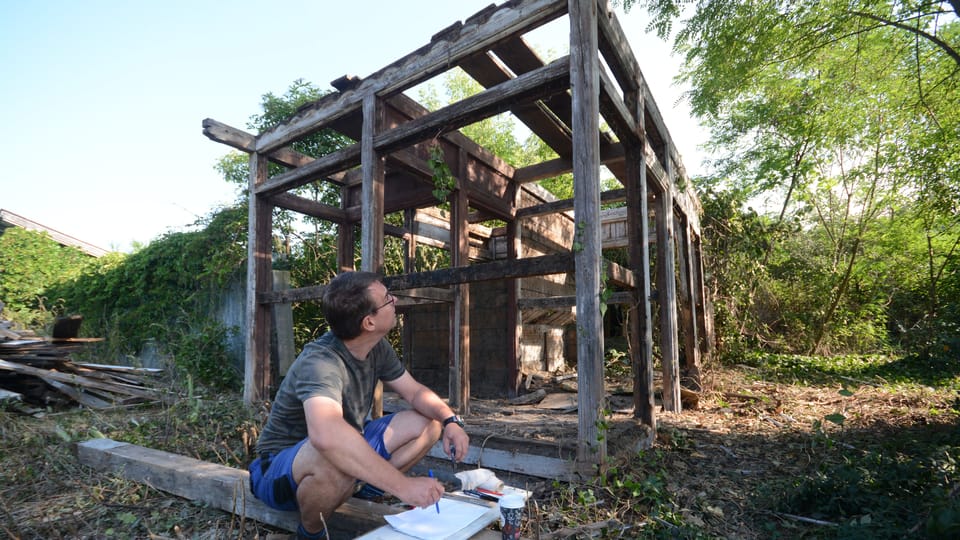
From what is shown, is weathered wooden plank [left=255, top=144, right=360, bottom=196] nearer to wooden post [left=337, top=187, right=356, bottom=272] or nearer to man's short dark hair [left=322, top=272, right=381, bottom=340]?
wooden post [left=337, top=187, right=356, bottom=272]

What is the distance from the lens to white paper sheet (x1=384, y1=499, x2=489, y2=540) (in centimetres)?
203

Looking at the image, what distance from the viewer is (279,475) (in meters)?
2.34

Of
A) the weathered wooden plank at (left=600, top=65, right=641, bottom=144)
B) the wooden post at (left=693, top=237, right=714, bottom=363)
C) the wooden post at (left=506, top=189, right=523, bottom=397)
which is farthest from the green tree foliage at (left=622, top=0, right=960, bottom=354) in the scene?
the wooden post at (left=506, top=189, right=523, bottom=397)

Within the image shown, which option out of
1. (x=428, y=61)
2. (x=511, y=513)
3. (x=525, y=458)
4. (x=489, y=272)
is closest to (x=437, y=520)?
(x=511, y=513)

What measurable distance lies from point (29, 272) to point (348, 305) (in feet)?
49.2

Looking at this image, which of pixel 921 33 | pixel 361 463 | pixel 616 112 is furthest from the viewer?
pixel 921 33

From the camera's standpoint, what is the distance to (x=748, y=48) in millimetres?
6059

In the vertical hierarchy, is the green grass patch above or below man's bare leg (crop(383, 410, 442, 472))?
below

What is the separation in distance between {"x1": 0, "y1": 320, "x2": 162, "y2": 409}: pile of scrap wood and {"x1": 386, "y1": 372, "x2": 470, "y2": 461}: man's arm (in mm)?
5486

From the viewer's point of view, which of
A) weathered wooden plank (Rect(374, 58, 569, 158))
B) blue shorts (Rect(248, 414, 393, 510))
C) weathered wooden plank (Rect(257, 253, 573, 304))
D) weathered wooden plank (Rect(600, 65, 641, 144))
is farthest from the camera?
weathered wooden plank (Rect(600, 65, 641, 144))

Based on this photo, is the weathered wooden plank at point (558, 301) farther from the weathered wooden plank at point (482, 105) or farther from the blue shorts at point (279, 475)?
the blue shorts at point (279, 475)

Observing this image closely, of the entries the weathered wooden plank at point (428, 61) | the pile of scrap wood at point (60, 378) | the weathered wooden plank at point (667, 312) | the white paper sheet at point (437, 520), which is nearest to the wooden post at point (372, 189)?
the weathered wooden plank at point (428, 61)

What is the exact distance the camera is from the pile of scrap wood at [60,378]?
20.8 ft

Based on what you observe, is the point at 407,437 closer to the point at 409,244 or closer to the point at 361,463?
the point at 361,463
